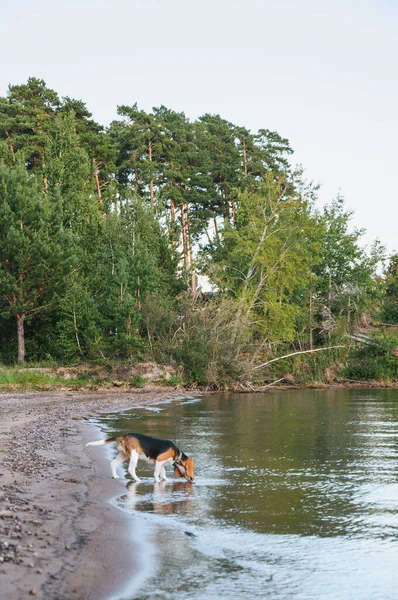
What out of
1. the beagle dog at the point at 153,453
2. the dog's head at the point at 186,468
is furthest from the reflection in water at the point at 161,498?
the beagle dog at the point at 153,453

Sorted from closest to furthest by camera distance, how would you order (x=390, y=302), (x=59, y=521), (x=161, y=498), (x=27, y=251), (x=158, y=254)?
(x=59, y=521), (x=161, y=498), (x=27, y=251), (x=158, y=254), (x=390, y=302)

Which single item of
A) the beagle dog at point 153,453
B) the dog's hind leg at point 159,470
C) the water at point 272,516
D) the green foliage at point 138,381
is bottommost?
the water at point 272,516

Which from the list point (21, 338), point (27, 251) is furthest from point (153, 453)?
point (21, 338)

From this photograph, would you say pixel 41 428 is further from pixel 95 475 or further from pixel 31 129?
pixel 31 129

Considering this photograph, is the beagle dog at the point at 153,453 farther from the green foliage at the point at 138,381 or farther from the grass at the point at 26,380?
the green foliage at the point at 138,381

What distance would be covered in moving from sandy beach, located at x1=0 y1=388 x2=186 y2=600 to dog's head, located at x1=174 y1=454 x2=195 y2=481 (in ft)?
3.79

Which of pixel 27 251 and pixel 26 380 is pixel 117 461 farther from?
pixel 27 251

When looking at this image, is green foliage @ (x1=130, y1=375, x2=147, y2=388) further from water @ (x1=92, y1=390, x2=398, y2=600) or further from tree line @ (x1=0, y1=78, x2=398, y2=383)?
water @ (x1=92, y1=390, x2=398, y2=600)

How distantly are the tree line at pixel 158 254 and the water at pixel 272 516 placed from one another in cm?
1955

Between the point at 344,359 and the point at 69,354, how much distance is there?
64.8 feet

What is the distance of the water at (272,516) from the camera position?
7043mm

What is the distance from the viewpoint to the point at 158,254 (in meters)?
46.8

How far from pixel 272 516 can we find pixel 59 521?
3.09 metres

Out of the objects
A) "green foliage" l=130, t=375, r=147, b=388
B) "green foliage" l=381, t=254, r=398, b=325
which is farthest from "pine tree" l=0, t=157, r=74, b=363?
"green foliage" l=381, t=254, r=398, b=325
